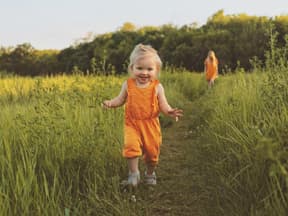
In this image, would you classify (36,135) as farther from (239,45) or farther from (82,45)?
(82,45)

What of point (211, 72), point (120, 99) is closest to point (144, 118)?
point (120, 99)

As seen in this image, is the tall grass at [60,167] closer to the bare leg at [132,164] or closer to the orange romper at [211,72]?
the bare leg at [132,164]

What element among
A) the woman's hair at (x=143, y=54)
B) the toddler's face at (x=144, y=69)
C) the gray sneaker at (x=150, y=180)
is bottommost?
the gray sneaker at (x=150, y=180)

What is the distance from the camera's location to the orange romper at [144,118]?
11.7ft

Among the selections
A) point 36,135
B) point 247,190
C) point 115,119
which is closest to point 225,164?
point 247,190

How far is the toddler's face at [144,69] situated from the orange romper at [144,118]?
8 cm

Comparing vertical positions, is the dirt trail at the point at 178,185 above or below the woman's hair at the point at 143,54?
below

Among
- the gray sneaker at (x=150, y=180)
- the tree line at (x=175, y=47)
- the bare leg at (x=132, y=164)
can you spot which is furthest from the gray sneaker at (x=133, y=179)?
the tree line at (x=175, y=47)

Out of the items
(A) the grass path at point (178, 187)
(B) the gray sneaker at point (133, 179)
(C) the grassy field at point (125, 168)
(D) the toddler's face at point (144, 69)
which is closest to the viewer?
(C) the grassy field at point (125, 168)

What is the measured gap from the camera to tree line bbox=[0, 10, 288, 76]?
2624 cm

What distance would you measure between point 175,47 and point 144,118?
92.3ft

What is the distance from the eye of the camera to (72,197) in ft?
9.66

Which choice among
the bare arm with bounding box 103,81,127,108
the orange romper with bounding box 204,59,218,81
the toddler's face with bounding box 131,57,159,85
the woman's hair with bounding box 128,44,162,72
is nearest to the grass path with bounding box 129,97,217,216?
the bare arm with bounding box 103,81,127,108

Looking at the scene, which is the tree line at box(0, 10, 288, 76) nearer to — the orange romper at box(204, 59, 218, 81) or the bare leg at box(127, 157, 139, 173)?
the orange romper at box(204, 59, 218, 81)
